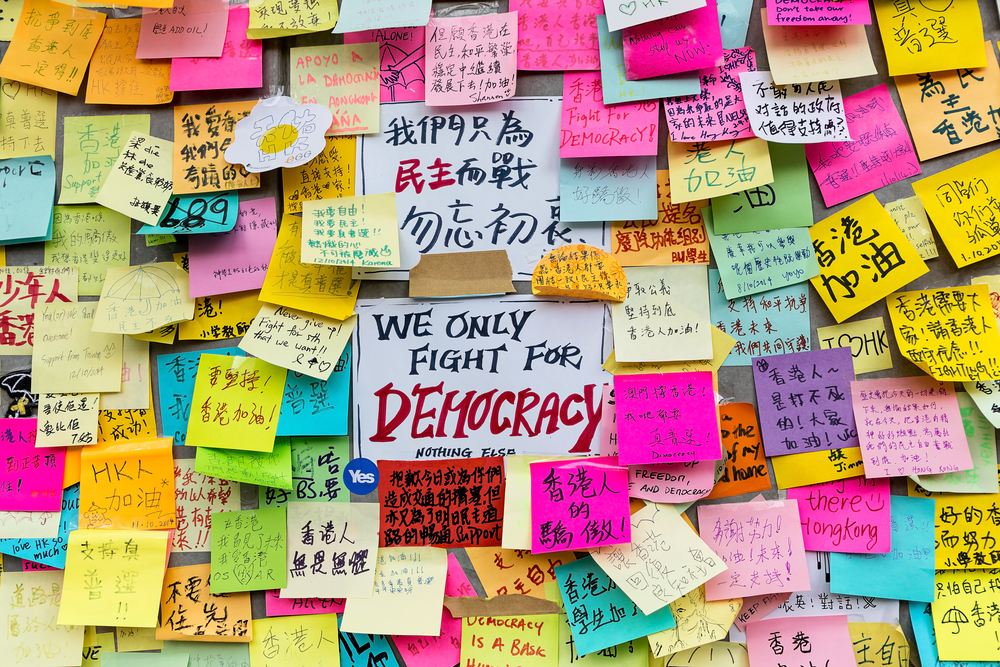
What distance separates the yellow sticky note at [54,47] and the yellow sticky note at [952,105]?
146 centimetres

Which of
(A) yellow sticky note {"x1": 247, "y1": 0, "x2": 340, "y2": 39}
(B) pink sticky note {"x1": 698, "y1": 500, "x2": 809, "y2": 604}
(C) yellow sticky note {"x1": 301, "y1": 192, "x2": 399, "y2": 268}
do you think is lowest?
(B) pink sticky note {"x1": 698, "y1": 500, "x2": 809, "y2": 604}

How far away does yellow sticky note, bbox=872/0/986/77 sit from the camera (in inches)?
40.6

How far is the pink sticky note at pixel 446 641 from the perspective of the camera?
1136 millimetres

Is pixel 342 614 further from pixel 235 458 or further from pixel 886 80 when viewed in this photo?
pixel 886 80

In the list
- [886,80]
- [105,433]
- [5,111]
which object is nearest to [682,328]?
[886,80]

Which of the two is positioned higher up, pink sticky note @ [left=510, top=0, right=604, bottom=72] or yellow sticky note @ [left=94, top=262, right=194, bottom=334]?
pink sticky note @ [left=510, top=0, right=604, bottom=72]

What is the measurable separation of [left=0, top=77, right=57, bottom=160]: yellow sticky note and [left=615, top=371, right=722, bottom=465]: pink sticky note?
1.17m

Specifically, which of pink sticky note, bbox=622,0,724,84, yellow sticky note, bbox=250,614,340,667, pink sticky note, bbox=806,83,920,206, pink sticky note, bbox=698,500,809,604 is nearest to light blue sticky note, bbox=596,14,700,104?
pink sticky note, bbox=622,0,724,84

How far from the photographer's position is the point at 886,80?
3.48 feet

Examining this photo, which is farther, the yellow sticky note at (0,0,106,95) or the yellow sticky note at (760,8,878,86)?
the yellow sticky note at (0,0,106,95)

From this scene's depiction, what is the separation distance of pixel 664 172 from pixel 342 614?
1010 millimetres

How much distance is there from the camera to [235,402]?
1.12m

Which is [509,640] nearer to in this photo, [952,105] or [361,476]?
[361,476]

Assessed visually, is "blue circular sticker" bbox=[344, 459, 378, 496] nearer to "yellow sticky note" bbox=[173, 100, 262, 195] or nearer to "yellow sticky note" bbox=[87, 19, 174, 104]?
"yellow sticky note" bbox=[173, 100, 262, 195]
